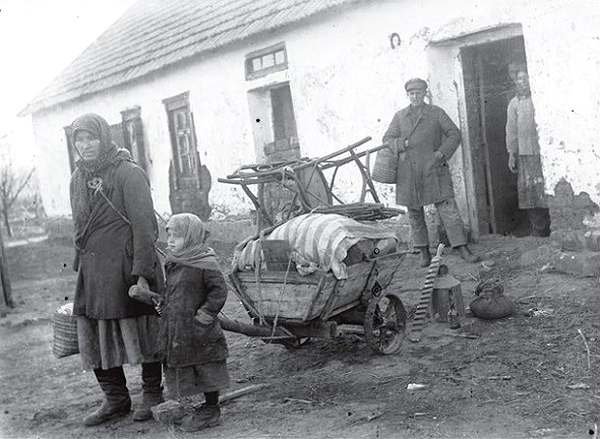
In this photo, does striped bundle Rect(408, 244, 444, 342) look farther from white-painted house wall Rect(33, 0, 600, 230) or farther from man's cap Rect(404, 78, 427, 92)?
man's cap Rect(404, 78, 427, 92)

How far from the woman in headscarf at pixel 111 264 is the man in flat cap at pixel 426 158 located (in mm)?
3848

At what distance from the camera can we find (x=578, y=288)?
628 cm

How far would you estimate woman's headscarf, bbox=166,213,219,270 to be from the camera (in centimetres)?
419

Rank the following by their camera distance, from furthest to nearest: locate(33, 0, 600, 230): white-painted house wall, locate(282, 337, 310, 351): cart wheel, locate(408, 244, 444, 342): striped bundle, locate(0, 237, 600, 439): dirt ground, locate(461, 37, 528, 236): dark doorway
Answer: locate(461, 37, 528, 236): dark doorway, locate(33, 0, 600, 230): white-painted house wall, locate(408, 244, 444, 342): striped bundle, locate(282, 337, 310, 351): cart wheel, locate(0, 237, 600, 439): dirt ground

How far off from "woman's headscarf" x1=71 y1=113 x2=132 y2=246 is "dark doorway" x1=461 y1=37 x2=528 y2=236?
4.89m

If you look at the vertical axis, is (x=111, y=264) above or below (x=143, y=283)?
above

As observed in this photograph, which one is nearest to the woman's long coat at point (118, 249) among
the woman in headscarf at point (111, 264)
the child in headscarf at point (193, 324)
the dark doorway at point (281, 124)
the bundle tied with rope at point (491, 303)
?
the woman in headscarf at point (111, 264)

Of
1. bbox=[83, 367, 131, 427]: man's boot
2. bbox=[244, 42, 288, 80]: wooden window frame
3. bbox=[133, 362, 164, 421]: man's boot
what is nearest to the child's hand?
bbox=[133, 362, 164, 421]: man's boot

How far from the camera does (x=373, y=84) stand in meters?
8.93

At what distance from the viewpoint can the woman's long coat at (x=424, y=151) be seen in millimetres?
7648

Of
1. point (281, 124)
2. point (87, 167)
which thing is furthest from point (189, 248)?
point (281, 124)

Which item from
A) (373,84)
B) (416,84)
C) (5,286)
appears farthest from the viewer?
(5,286)

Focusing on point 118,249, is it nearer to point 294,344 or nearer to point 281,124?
point 294,344

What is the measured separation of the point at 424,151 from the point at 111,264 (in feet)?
13.9
